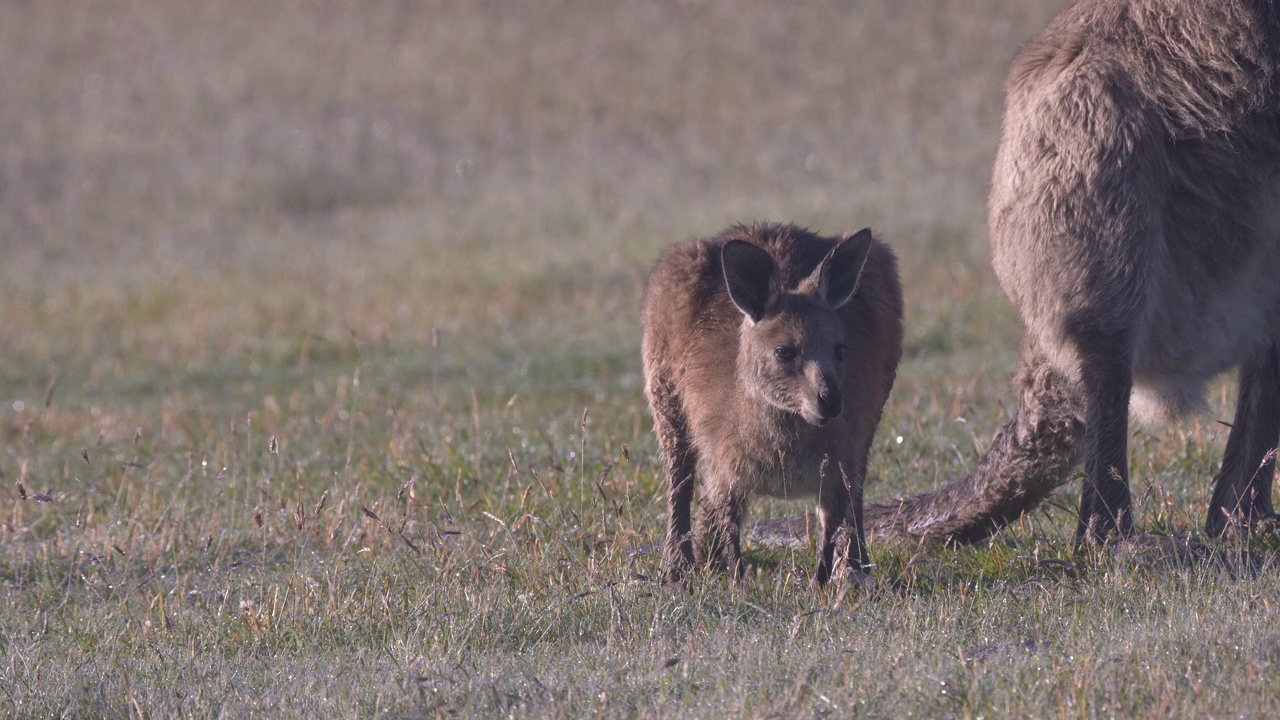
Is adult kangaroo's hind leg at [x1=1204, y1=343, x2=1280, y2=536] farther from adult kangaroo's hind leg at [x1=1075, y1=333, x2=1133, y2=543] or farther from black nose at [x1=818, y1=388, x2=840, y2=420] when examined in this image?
black nose at [x1=818, y1=388, x2=840, y2=420]

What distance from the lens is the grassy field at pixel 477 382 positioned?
4.20 meters

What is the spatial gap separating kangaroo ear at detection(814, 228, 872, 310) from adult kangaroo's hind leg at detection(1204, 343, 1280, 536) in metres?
1.43

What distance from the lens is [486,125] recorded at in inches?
955

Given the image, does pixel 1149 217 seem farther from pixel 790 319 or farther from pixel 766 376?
pixel 766 376

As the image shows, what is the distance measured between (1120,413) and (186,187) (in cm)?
1961

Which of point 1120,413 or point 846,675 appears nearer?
point 846,675

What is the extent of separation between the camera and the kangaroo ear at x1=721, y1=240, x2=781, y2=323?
16.2 ft

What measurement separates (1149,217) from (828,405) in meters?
1.25

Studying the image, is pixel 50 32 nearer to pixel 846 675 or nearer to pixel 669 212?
pixel 669 212

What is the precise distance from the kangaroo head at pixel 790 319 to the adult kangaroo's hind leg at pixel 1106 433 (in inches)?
33.1

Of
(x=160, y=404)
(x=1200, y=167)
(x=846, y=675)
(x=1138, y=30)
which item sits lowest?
(x=160, y=404)

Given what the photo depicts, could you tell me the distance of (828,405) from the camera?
→ 15.3 ft

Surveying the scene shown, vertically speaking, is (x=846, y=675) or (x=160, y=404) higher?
(x=846, y=675)

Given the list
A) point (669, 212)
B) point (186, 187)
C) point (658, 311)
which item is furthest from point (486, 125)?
point (658, 311)
